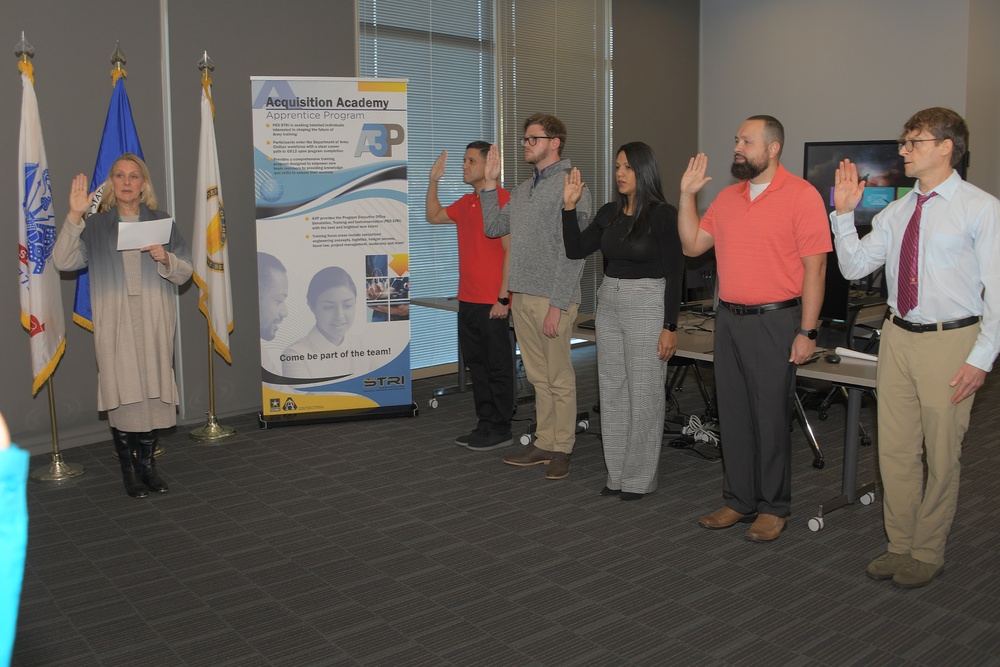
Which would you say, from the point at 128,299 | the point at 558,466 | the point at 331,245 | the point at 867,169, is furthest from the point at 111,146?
the point at 867,169

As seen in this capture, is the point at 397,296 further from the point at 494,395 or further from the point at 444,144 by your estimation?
the point at 444,144

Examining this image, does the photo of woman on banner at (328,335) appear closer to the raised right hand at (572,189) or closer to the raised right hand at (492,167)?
the raised right hand at (492,167)

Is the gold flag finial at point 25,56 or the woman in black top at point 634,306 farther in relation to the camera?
the gold flag finial at point 25,56

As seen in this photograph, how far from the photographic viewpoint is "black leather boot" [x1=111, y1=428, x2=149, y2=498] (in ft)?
14.4

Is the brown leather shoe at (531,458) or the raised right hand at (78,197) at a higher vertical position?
the raised right hand at (78,197)

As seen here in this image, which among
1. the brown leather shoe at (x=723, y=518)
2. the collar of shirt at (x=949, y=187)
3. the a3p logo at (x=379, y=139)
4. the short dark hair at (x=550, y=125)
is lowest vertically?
the brown leather shoe at (x=723, y=518)

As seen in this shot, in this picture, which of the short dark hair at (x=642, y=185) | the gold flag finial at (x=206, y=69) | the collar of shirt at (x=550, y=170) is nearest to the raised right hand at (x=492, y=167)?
the collar of shirt at (x=550, y=170)

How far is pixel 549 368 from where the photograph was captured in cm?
458

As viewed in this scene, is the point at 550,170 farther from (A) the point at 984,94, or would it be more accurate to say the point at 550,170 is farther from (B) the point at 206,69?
(A) the point at 984,94

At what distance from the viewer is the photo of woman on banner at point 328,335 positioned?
556cm

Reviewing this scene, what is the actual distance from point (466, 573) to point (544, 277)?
1.63 meters

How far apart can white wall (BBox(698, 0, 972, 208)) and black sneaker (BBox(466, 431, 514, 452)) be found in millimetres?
4577

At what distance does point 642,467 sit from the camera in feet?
13.6

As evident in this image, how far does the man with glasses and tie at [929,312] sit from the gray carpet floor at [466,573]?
1.19 ft
